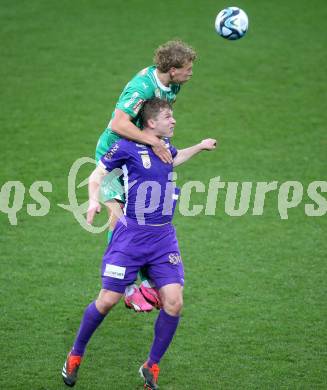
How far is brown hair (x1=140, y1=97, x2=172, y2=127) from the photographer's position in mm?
5965

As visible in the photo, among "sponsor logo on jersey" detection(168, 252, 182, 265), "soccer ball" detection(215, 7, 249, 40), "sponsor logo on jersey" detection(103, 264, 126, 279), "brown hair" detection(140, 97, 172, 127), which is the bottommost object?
"sponsor logo on jersey" detection(103, 264, 126, 279)

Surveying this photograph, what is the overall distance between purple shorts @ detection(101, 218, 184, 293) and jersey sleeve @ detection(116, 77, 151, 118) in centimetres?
87

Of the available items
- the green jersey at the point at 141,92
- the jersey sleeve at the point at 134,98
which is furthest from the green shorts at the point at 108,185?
the jersey sleeve at the point at 134,98

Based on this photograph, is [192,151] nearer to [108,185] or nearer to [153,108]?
[153,108]

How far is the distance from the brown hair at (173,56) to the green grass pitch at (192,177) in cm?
230

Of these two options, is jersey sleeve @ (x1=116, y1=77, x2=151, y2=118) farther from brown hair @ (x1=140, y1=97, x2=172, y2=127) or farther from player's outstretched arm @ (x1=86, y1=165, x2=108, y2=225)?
player's outstretched arm @ (x1=86, y1=165, x2=108, y2=225)

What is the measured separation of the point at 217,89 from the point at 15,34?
13.5 ft

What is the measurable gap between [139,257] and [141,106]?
1.17 meters

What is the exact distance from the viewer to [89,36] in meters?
14.9

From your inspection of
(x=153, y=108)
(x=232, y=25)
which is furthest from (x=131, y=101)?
(x=232, y=25)

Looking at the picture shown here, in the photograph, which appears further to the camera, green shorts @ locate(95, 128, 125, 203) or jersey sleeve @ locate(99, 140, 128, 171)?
green shorts @ locate(95, 128, 125, 203)

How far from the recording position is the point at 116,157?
5.99 metres

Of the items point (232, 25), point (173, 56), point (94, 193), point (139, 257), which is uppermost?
point (232, 25)

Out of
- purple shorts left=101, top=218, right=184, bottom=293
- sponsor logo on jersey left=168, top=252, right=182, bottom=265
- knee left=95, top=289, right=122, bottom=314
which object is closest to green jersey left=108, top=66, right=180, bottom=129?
purple shorts left=101, top=218, right=184, bottom=293
